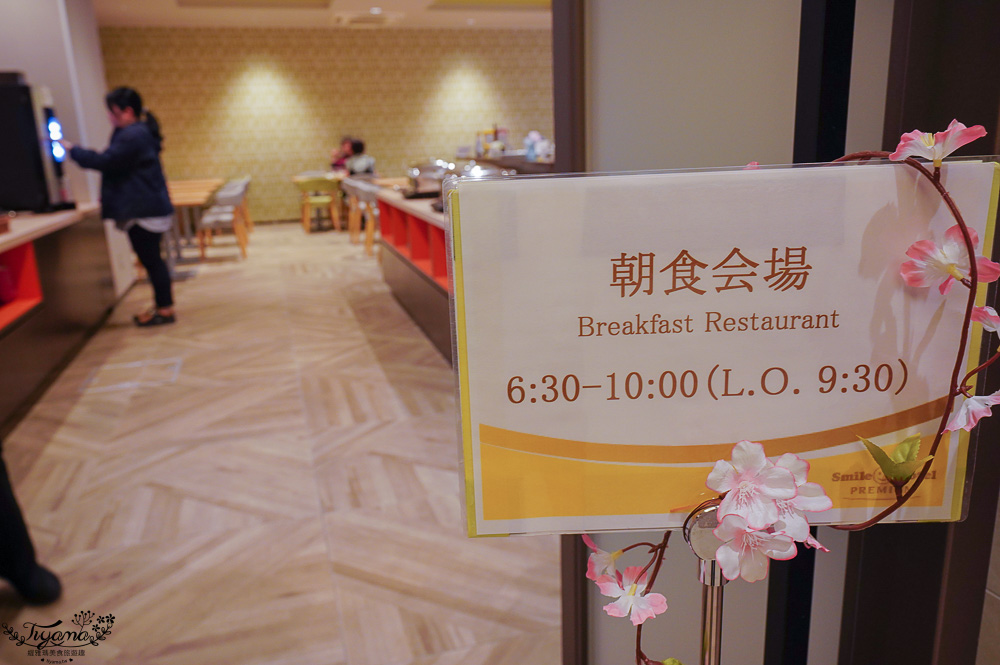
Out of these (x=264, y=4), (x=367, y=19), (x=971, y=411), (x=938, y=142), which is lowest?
(x=971, y=411)

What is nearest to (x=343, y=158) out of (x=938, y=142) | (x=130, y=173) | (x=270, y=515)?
(x=130, y=173)

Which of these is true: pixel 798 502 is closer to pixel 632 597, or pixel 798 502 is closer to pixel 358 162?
pixel 632 597

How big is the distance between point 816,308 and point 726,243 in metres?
0.11

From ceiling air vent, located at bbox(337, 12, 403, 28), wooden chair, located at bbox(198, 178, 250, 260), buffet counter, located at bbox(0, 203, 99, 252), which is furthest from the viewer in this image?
ceiling air vent, located at bbox(337, 12, 403, 28)

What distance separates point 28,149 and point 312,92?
854cm

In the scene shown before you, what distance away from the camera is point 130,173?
5.06 m

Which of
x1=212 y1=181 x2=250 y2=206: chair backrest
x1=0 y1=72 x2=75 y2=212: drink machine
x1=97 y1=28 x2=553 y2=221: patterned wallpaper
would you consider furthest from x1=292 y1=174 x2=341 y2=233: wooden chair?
x1=0 y1=72 x2=75 y2=212: drink machine

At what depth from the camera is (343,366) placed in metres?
4.32

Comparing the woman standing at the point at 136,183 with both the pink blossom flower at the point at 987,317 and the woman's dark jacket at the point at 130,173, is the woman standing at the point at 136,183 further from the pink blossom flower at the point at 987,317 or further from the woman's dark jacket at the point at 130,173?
the pink blossom flower at the point at 987,317

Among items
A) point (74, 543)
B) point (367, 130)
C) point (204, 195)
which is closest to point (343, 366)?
point (74, 543)

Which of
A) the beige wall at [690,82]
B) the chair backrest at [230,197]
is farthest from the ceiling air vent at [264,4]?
the beige wall at [690,82]

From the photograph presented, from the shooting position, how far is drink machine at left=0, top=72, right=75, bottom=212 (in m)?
4.64

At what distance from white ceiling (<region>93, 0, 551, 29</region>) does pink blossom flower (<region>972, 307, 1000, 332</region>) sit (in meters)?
10.9

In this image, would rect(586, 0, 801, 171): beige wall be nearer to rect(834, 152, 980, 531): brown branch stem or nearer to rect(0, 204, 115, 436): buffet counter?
rect(834, 152, 980, 531): brown branch stem
